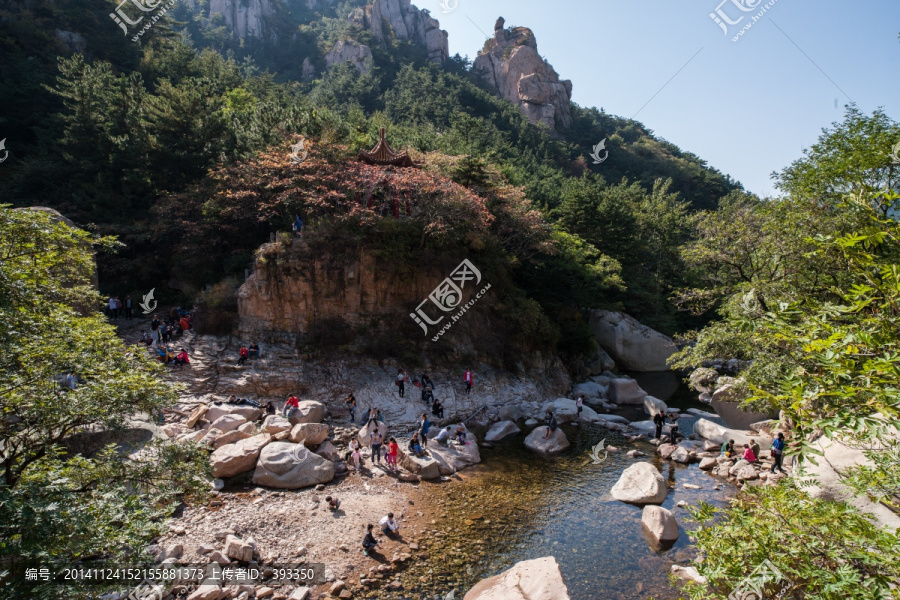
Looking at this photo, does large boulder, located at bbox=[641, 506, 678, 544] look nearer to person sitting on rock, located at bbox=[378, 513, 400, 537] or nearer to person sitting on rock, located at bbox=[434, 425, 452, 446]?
person sitting on rock, located at bbox=[378, 513, 400, 537]

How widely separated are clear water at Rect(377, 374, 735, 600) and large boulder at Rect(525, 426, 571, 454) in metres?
0.43

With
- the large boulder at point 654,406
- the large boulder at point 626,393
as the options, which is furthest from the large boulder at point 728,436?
the large boulder at point 626,393

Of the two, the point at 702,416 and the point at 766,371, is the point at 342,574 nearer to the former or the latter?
the point at 766,371

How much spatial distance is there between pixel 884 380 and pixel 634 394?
20.2 m

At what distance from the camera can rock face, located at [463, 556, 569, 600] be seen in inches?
324

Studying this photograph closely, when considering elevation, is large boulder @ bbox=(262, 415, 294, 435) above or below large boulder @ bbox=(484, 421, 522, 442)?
above

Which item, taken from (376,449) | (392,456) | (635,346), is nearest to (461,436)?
(392,456)

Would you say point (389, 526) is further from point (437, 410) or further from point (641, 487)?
point (437, 410)

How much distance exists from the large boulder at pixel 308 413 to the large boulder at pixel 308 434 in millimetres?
1797

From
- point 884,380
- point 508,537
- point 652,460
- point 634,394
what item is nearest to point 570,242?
point 634,394

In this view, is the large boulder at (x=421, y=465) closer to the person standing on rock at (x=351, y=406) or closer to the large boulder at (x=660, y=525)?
the person standing on rock at (x=351, y=406)

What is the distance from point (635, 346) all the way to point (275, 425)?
2400 cm

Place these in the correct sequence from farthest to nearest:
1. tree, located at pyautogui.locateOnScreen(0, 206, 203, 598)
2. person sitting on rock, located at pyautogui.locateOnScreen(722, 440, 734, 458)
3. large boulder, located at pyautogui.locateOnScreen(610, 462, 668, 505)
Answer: person sitting on rock, located at pyautogui.locateOnScreen(722, 440, 734, 458) → large boulder, located at pyautogui.locateOnScreen(610, 462, 668, 505) → tree, located at pyautogui.locateOnScreen(0, 206, 203, 598)

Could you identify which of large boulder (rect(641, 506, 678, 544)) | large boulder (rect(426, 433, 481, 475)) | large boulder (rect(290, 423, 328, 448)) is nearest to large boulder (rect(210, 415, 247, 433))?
large boulder (rect(290, 423, 328, 448))
